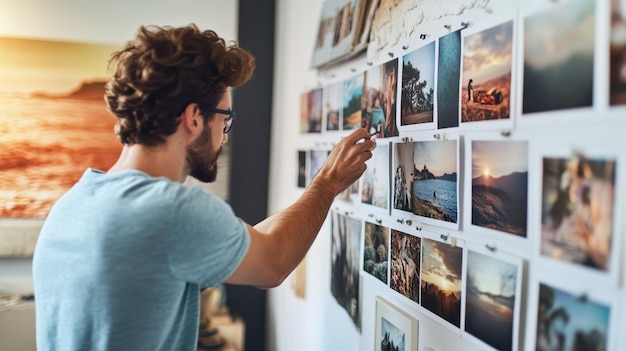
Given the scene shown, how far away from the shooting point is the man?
2.78ft

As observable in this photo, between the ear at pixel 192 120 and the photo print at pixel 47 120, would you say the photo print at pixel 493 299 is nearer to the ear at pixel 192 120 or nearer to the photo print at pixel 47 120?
the ear at pixel 192 120

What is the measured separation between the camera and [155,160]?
96cm

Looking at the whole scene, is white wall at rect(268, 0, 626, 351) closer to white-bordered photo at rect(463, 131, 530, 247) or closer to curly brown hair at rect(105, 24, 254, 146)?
white-bordered photo at rect(463, 131, 530, 247)

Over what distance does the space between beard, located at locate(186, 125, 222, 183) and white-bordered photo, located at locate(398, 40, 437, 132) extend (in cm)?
38

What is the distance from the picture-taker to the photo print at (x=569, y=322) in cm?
61

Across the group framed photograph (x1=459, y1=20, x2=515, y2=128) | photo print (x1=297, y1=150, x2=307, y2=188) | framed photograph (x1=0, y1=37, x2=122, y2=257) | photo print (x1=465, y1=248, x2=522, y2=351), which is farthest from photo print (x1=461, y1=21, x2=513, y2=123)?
framed photograph (x1=0, y1=37, x2=122, y2=257)

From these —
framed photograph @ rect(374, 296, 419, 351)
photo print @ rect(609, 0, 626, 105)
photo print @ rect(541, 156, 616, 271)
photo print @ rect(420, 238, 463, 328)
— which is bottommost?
framed photograph @ rect(374, 296, 419, 351)

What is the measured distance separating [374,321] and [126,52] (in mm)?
759

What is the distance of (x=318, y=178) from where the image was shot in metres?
1.07

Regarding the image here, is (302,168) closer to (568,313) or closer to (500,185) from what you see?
(500,185)

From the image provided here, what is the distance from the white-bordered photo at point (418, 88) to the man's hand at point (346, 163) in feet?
0.30

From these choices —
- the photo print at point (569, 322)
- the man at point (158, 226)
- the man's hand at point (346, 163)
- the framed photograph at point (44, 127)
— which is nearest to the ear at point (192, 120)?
the man at point (158, 226)

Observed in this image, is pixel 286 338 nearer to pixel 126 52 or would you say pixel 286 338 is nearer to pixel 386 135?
pixel 386 135

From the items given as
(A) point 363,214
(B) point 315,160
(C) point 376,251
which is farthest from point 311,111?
(C) point 376,251
